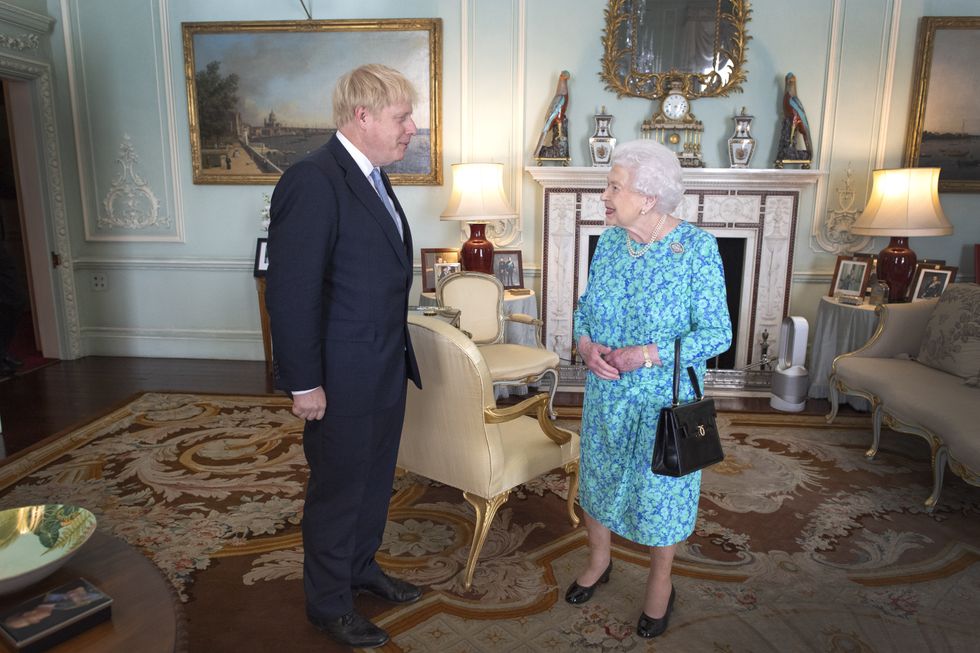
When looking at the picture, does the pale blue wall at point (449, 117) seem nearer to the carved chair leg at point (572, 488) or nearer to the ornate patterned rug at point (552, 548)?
the ornate patterned rug at point (552, 548)

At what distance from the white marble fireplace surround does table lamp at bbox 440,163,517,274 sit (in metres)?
0.36

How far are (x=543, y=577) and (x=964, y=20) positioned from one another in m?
4.64

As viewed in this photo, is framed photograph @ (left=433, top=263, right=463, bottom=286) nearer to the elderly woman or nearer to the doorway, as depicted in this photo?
the elderly woman

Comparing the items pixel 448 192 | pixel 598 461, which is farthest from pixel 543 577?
pixel 448 192

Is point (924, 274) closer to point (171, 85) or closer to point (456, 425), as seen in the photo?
point (456, 425)

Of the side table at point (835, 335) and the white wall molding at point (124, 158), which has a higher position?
the white wall molding at point (124, 158)

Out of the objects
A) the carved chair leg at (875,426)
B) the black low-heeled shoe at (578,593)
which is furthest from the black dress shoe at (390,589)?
the carved chair leg at (875,426)

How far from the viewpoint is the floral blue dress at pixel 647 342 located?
192cm

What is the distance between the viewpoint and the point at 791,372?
4.32 metres

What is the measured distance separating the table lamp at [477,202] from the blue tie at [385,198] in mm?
2421

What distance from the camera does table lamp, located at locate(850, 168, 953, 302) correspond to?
4.13 meters

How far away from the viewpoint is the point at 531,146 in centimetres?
497

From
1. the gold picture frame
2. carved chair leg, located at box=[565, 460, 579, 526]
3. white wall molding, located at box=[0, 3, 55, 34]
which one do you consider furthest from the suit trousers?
white wall molding, located at box=[0, 3, 55, 34]

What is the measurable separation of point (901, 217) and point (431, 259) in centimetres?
306
